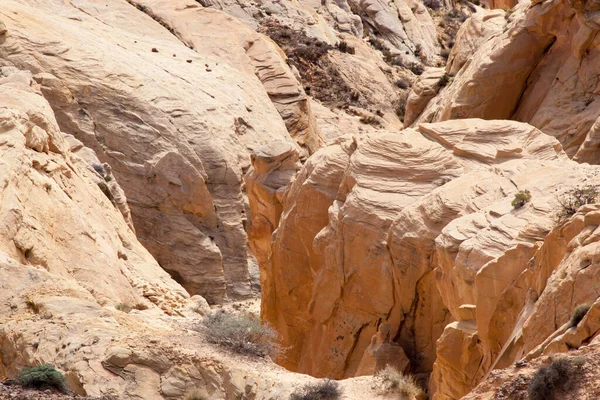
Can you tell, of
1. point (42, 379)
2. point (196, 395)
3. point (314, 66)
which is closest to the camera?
point (42, 379)

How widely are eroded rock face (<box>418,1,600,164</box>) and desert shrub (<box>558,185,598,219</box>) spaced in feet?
42.5

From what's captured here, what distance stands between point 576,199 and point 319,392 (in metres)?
6.33

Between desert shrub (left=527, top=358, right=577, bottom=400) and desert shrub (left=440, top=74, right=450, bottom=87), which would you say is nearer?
desert shrub (left=527, top=358, right=577, bottom=400)

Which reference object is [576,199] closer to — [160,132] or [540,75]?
[540,75]

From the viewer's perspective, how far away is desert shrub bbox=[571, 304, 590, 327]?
1405 centimetres

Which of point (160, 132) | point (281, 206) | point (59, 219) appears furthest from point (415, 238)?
point (160, 132)

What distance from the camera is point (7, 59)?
4034cm

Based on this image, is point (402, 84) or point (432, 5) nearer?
point (402, 84)

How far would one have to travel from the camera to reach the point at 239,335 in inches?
752

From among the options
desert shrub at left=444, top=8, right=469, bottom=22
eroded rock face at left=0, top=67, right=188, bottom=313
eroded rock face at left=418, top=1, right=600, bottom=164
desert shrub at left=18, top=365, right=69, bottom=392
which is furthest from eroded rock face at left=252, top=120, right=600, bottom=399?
desert shrub at left=444, top=8, right=469, bottom=22

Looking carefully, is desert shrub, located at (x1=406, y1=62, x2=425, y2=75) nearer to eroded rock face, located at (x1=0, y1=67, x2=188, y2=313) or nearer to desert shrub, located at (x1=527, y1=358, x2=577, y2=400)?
eroded rock face, located at (x1=0, y1=67, x2=188, y2=313)

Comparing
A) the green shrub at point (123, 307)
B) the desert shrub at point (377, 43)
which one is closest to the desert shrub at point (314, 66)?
the desert shrub at point (377, 43)

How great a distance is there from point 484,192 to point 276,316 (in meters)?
10.4

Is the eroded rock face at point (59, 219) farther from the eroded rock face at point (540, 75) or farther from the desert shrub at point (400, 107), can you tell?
the desert shrub at point (400, 107)
